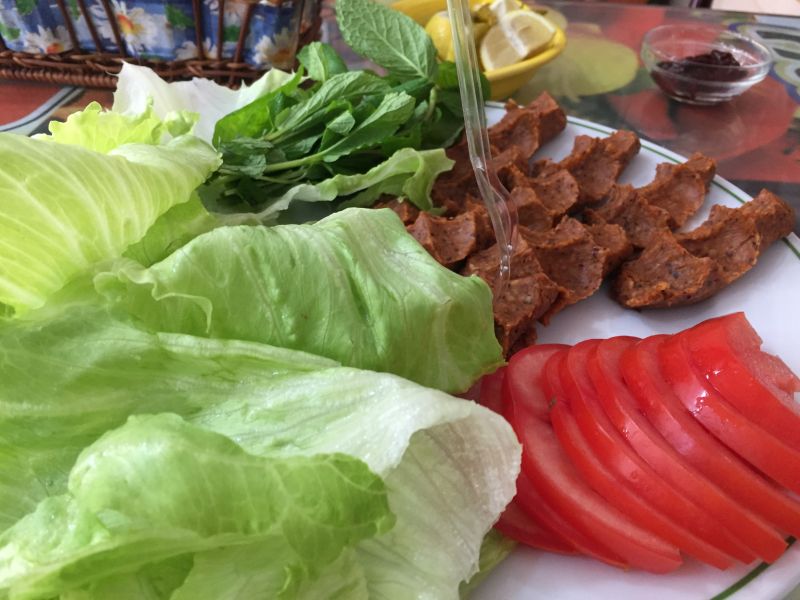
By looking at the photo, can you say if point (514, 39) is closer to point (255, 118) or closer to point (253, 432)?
point (255, 118)

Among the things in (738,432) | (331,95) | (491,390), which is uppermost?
(331,95)

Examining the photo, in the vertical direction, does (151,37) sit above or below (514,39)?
above

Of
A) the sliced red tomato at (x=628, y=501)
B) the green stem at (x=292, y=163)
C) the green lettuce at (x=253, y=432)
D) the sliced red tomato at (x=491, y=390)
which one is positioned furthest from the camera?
the green stem at (x=292, y=163)

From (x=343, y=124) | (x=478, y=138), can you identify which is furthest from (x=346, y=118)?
(x=478, y=138)

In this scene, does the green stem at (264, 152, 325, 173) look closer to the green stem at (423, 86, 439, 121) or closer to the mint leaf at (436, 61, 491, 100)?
the green stem at (423, 86, 439, 121)

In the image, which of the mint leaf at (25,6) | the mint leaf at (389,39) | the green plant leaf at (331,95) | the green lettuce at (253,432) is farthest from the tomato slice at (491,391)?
the mint leaf at (25,6)

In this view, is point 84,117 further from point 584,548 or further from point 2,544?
point 584,548

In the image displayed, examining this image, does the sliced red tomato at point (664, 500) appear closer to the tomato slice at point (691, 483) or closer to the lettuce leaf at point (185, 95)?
the tomato slice at point (691, 483)

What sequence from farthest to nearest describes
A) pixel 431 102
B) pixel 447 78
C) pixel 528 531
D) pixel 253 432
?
1. pixel 447 78
2. pixel 431 102
3. pixel 528 531
4. pixel 253 432

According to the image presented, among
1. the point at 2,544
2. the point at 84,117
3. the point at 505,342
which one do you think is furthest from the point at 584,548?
the point at 84,117
